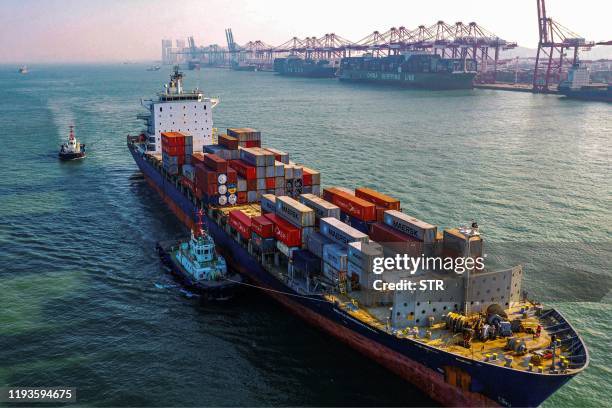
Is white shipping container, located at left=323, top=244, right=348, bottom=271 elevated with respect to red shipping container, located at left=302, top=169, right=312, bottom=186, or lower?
lower

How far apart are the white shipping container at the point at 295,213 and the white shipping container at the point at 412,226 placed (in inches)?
208

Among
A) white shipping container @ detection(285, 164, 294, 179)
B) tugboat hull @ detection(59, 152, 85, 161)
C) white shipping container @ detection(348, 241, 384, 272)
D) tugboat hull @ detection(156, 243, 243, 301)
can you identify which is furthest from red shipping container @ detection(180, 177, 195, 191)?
tugboat hull @ detection(59, 152, 85, 161)

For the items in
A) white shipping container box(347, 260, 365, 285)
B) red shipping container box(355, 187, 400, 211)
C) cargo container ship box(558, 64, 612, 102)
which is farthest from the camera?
cargo container ship box(558, 64, 612, 102)

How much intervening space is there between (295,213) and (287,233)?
1671mm

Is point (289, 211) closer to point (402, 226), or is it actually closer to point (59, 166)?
point (402, 226)

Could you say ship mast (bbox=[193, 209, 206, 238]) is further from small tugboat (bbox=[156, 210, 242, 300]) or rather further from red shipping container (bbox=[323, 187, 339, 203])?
red shipping container (bbox=[323, 187, 339, 203])

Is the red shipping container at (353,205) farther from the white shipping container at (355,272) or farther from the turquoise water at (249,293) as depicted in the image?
the turquoise water at (249,293)

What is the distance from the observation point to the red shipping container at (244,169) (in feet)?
158

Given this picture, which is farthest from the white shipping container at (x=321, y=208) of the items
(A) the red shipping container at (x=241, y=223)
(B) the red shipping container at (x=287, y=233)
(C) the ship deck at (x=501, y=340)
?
(C) the ship deck at (x=501, y=340)

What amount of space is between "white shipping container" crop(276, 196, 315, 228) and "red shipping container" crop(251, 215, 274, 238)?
4.34ft

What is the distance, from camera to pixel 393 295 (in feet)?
101

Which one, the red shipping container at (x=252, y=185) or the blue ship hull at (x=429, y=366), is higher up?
the red shipping container at (x=252, y=185)

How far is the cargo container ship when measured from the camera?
565 ft

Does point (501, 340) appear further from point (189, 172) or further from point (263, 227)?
point (189, 172)
